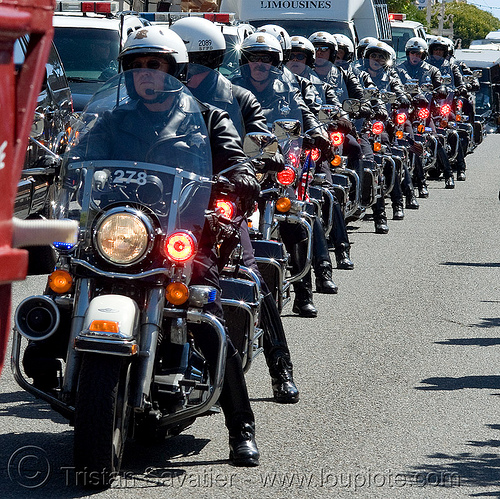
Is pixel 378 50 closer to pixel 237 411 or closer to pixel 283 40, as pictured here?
pixel 283 40

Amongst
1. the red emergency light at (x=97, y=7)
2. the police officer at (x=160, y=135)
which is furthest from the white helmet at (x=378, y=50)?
the police officer at (x=160, y=135)

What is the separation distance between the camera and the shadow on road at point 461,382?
6.81 m

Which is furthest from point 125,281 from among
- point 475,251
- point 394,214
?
point 394,214

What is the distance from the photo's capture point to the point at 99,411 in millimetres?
4520

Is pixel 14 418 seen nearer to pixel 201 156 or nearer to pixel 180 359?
pixel 180 359

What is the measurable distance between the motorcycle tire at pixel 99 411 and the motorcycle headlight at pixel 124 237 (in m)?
0.41

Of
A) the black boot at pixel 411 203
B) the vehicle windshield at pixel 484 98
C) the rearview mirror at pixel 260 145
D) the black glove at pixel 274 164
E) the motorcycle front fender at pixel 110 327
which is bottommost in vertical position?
the motorcycle front fender at pixel 110 327

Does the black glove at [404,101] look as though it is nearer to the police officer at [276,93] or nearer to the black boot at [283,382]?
the police officer at [276,93]

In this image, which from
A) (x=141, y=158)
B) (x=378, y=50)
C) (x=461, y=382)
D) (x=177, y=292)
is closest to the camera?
(x=177, y=292)

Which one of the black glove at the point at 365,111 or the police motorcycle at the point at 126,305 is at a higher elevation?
the black glove at the point at 365,111

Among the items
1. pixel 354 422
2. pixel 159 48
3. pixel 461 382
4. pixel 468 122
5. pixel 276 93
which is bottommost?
pixel 354 422

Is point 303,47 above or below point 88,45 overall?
below

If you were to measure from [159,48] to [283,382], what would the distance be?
194 cm

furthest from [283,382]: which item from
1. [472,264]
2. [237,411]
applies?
[472,264]
